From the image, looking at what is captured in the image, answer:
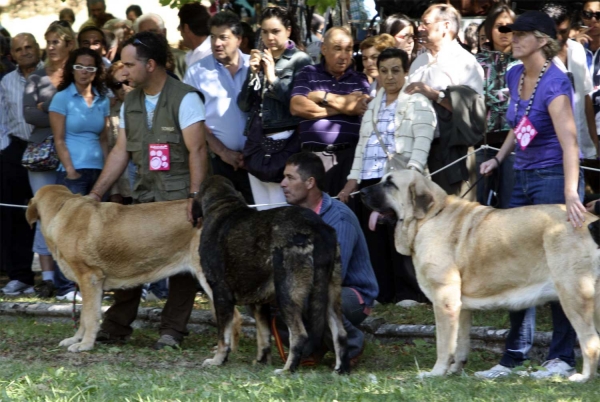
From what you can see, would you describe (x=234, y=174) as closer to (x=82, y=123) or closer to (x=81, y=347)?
(x=82, y=123)

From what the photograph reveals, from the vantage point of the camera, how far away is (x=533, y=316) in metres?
7.01

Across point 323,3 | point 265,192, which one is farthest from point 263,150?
point 323,3

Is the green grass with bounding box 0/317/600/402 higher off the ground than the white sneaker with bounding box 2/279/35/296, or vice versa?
the green grass with bounding box 0/317/600/402

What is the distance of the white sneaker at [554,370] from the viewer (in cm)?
650

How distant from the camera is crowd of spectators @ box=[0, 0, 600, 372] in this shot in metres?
6.97

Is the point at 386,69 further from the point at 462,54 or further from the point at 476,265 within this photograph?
the point at 476,265

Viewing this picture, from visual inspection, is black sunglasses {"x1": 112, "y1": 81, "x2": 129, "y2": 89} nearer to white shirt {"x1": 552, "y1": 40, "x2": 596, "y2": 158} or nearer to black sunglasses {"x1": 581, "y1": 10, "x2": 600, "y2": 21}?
white shirt {"x1": 552, "y1": 40, "x2": 596, "y2": 158}

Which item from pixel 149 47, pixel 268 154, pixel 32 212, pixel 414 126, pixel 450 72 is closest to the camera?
pixel 149 47

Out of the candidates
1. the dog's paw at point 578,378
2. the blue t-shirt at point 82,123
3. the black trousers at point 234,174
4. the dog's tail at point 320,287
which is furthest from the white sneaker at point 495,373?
the blue t-shirt at point 82,123

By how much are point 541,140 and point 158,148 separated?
3198mm

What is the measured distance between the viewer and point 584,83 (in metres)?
8.77

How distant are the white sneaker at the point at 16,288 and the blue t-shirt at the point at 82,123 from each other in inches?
74.8

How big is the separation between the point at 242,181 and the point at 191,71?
4.09ft

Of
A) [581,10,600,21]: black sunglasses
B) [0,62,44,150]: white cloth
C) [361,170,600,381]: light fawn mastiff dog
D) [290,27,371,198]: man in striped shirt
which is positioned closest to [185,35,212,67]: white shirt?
[0,62,44,150]: white cloth
